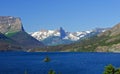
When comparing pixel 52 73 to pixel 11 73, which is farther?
pixel 11 73

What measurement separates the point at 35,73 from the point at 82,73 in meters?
24.4

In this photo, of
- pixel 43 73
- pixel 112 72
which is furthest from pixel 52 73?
pixel 43 73

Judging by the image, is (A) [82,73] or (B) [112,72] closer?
(B) [112,72]

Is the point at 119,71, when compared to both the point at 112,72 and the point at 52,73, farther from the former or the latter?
the point at 52,73

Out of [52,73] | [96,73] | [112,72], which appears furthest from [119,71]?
[96,73]

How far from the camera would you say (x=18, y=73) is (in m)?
182

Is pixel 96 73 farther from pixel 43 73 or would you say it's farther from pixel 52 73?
pixel 52 73

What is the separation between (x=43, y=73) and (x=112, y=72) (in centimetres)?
12696

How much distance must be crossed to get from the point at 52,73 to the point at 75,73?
433 ft

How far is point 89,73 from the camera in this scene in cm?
18450

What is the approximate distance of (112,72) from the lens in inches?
2074

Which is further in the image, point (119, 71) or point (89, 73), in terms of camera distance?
point (89, 73)

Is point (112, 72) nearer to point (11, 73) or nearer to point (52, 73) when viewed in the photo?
point (52, 73)

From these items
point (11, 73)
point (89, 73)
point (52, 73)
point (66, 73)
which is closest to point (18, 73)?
point (11, 73)
